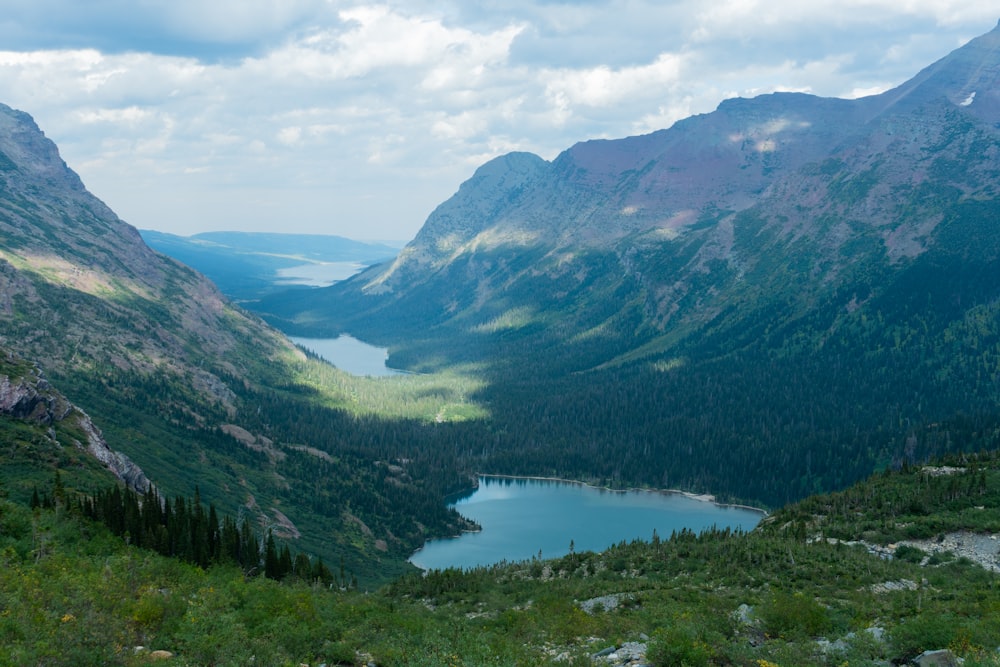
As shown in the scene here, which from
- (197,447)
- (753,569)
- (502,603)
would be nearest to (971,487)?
(753,569)

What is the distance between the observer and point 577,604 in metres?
57.8

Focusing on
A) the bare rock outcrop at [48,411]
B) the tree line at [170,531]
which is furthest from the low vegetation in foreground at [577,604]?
the bare rock outcrop at [48,411]

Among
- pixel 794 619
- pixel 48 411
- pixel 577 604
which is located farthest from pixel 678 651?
pixel 48 411

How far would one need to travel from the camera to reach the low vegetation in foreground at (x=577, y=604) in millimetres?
35000

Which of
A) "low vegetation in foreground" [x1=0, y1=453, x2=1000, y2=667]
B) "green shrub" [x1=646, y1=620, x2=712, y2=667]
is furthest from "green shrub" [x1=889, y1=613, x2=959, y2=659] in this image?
"green shrub" [x1=646, y1=620, x2=712, y2=667]

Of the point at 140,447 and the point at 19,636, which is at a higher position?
the point at 19,636

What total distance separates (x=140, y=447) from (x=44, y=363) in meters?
65.8

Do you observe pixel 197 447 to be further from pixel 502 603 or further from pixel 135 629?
pixel 135 629

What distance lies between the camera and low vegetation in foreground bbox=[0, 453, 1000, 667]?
3500 cm

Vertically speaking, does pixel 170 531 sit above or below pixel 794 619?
below

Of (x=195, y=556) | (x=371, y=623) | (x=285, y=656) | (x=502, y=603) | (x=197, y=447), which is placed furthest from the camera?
(x=197, y=447)

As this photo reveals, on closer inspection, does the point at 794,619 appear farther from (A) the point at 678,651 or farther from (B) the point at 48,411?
(B) the point at 48,411

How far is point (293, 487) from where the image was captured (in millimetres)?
192500

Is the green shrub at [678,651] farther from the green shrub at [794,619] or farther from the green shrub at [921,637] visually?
the green shrub at [921,637]
